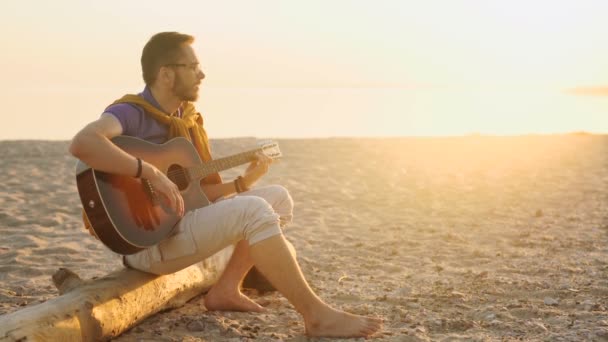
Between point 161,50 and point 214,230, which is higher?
point 161,50

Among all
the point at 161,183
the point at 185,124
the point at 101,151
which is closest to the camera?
the point at 101,151

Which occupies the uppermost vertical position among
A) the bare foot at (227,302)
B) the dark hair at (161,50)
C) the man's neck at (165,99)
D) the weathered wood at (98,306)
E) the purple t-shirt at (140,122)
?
the dark hair at (161,50)

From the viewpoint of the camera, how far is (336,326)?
380 centimetres

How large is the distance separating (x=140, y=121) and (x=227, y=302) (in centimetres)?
128

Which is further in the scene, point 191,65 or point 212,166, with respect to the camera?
point 212,166

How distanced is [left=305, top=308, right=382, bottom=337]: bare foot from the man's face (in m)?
1.41

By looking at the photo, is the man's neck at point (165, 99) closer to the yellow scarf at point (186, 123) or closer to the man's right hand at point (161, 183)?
the yellow scarf at point (186, 123)

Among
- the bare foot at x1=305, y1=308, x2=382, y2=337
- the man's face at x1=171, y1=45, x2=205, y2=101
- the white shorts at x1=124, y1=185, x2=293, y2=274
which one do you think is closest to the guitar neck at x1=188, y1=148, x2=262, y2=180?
the white shorts at x1=124, y1=185, x2=293, y2=274

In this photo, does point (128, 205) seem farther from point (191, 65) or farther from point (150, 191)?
point (191, 65)

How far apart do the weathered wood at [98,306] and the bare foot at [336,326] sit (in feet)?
3.18

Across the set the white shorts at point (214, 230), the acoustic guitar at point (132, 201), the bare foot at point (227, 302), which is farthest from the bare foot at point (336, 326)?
the acoustic guitar at point (132, 201)

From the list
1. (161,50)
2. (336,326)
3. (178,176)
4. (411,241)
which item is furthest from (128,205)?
(411,241)

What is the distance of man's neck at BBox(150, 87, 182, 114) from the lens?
399 centimetres

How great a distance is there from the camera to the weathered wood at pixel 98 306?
330cm
